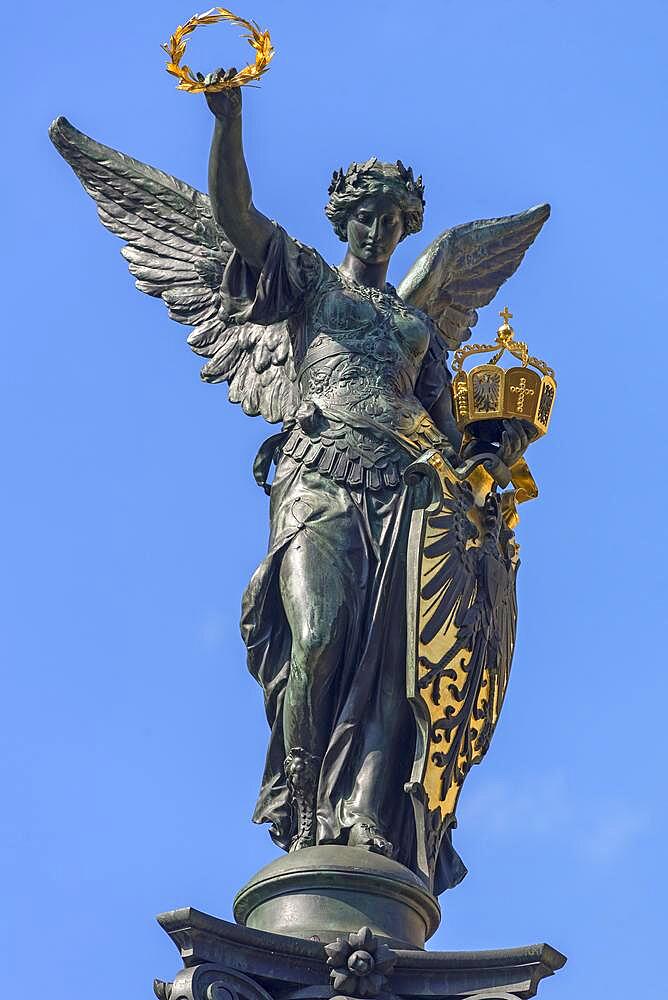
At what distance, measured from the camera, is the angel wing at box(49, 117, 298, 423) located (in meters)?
15.0

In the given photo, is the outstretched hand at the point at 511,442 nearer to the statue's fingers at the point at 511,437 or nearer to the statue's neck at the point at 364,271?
the statue's fingers at the point at 511,437

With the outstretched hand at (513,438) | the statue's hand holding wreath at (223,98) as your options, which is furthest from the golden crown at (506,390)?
the statue's hand holding wreath at (223,98)

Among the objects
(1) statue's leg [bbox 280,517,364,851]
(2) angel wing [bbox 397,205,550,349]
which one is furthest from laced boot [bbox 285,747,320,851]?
(2) angel wing [bbox 397,205,550,349]

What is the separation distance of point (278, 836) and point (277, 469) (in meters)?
2.07

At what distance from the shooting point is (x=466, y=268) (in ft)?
53.2

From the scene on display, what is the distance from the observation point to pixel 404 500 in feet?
44.6

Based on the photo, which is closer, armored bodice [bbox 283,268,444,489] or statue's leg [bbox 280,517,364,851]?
statue's leg [bbox 280,517,364,851]

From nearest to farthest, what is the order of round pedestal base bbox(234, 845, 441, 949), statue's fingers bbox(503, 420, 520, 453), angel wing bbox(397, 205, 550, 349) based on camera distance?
round pedestal base bbox(234, 845, 441, 949) < statue's fingers bbox(503, 420, 520, 453) < angel wing bbox(397, 205, 550, 349)

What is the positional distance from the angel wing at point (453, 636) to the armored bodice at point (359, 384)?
28cm

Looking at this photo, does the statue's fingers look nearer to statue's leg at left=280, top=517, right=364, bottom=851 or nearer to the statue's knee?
statue's leg at left=280, top=517, right=364, bottom=851

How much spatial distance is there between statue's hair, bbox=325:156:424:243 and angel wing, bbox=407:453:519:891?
5.29 ft

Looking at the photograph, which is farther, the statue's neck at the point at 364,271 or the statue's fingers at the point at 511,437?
the statue's neck at the point at 364,271

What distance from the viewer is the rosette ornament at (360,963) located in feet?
39.3

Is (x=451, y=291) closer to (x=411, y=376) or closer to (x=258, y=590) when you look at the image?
(x=411, y=376)
